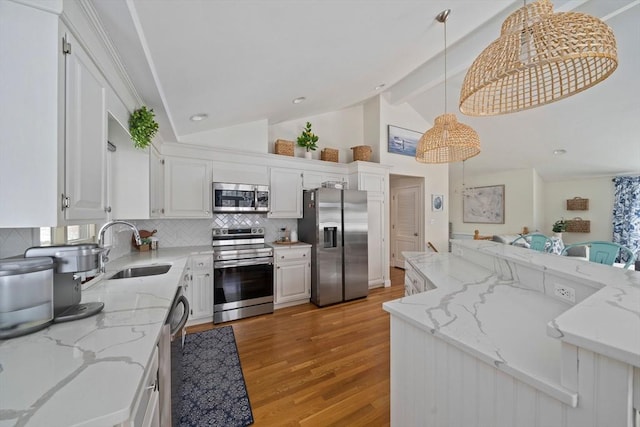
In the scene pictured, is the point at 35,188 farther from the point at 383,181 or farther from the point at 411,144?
the point at 411,144

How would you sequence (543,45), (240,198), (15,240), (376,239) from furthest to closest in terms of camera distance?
(376,239) < (240,198) < (15,240) < (543,45)

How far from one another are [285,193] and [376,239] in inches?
71.0

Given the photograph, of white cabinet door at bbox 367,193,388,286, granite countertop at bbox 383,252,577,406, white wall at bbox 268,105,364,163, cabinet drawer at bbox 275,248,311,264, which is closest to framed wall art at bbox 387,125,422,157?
white wall at bbox 268,105,364,163

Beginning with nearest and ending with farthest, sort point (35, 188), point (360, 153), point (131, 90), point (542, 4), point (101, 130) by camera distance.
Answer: point (35, 188)
point (542, 4)
point (101, 130)
point (131, 90)
point (360, 153)

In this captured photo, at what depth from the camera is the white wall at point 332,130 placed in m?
4.03

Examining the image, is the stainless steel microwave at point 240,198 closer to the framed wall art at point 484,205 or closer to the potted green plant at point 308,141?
the potted green plant at point 308,141

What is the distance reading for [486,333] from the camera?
36.8 inches

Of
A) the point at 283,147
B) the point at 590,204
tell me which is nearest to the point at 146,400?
the point at 283,147

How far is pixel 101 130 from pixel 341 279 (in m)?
3.13

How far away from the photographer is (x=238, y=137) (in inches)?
130

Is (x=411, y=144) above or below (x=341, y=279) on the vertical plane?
above

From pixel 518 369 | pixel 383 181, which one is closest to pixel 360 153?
pixel 383 181

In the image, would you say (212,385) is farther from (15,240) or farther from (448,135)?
(448,135)

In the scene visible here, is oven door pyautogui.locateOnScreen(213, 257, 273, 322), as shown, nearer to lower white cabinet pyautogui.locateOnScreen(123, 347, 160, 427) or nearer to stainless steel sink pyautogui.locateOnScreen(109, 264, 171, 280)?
stainless steel sink pyautogui.locateOnScreen(109, 264, 171, 280)
